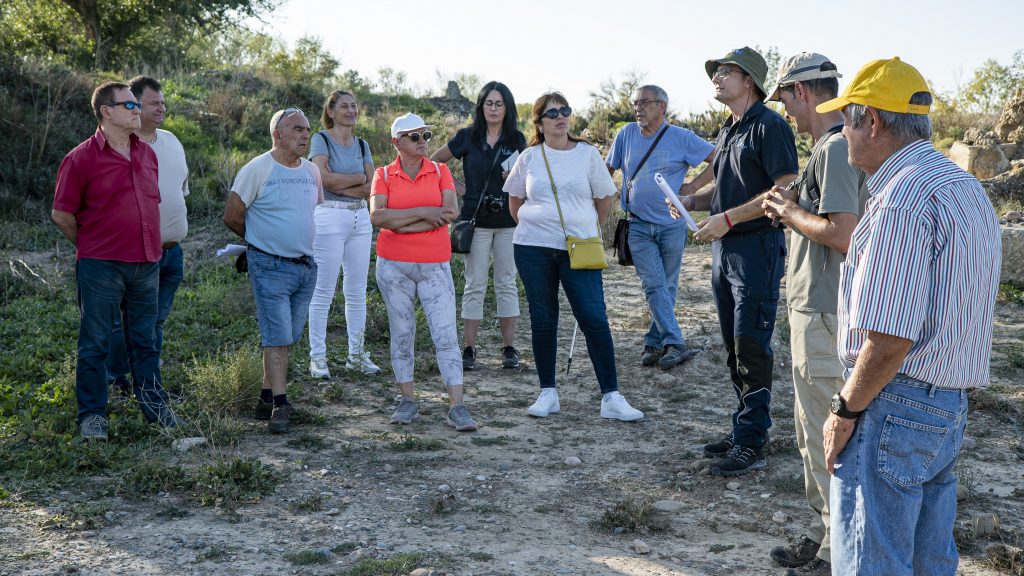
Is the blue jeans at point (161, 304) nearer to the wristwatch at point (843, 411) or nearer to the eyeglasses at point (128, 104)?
the eyeglasses at point (128, 104)

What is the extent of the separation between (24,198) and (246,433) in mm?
7990

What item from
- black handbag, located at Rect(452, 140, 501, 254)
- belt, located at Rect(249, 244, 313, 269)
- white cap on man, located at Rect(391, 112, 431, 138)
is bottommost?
belt, located at Rect(249, 244, 313, 269)

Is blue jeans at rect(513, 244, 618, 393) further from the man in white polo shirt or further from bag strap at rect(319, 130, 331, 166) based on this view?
the man in white polo shirt

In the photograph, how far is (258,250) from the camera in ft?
19.3

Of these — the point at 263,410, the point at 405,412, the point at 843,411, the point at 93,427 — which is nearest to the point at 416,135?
the point at 405,412

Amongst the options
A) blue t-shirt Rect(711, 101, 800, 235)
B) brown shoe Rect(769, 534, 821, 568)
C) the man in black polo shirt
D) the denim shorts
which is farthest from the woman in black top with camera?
brown shoe Rect(769, 534, 821, 568)

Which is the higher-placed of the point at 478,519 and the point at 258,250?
the point at 258,250

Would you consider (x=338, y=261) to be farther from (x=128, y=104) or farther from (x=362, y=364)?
(x=128, y=104)

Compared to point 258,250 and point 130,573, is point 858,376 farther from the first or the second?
point 258,250

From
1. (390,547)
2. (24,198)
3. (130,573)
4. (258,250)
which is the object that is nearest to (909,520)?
(390,547)

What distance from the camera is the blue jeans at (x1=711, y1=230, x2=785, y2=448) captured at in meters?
4.84

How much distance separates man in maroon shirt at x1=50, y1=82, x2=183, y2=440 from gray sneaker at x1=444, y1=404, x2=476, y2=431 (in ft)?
6.91

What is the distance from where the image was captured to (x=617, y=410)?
6406 mm

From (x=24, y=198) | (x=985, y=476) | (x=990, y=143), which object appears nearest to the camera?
(x=985, y=476)
